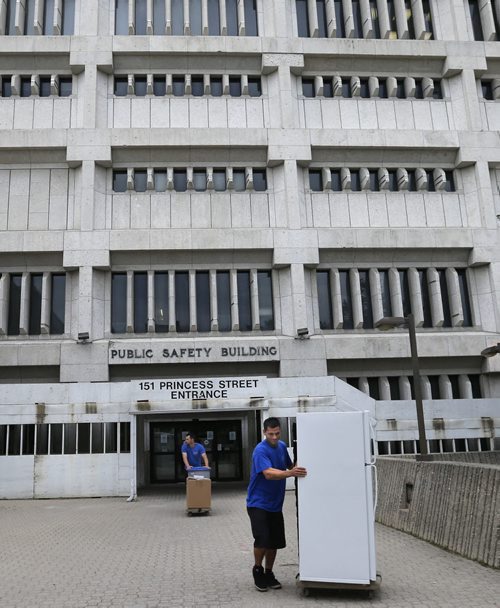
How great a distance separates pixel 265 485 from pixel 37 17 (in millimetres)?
25150

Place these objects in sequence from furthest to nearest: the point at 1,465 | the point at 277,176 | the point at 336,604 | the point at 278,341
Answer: the point at 277,176 → the point at 278,341 → the point at 1,465 → the point at 336,604

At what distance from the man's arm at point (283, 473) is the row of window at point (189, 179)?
63.9ft

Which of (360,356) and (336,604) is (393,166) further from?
(336,604)

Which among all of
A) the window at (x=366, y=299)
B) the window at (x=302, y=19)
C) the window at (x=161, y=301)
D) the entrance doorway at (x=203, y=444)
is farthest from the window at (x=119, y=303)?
the window at (x=302, y=19)

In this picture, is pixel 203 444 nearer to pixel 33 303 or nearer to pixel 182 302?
pixel 182 302

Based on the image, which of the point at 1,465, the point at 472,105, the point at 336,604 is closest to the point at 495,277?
the point at 472,105

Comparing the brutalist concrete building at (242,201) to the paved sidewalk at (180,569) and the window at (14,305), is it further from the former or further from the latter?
the paved sidewalk at (180,569)

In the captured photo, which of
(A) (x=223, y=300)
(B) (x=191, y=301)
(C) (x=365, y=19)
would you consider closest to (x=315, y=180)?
(A) (x=223, y=300)

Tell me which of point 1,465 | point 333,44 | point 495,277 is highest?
point 333,44

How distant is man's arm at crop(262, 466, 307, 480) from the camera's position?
250 inches

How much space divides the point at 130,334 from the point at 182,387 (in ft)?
17.9

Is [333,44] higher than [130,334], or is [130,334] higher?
[333,44]

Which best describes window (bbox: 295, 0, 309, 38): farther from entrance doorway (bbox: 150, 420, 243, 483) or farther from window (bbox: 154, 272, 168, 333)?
entrance doorway (bbox: 150, 420, 243, 483)

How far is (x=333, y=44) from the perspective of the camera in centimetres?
2594
